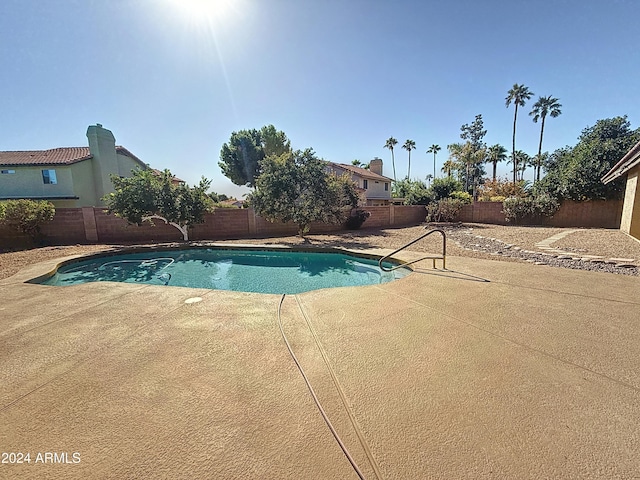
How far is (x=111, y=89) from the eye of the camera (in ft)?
34.8

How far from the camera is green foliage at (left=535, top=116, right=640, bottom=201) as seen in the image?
16719mm

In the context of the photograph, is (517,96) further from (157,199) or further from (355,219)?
(157,199)

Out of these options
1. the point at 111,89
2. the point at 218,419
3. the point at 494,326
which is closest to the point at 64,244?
the point at 111,89

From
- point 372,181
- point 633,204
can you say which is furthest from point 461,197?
point 372,181

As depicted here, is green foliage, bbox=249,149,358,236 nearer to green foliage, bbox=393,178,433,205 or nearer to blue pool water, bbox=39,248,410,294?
blue pool water, bbox=39,248,410,294

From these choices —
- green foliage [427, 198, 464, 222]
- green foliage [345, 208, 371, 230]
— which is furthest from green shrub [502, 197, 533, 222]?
green foliage [345, 208, 371, 230]

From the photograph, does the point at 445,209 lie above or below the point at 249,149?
below

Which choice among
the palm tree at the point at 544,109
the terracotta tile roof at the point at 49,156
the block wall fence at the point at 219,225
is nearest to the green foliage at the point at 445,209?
the block wall fence at the point at 219,225

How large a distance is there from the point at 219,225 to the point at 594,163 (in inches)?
943

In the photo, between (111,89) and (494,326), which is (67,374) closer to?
(494,326)

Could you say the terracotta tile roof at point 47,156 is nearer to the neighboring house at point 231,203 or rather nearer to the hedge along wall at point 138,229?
the hedge along wall at point 138,229

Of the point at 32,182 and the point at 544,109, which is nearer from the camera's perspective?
the point at 32,182

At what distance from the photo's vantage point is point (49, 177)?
18.9 metres

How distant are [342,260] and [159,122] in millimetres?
11171
